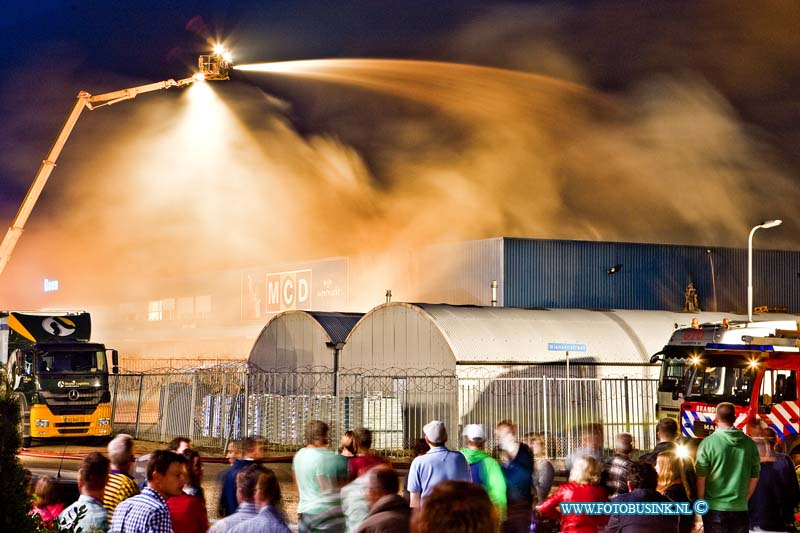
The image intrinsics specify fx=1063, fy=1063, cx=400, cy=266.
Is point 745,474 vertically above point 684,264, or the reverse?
point 684,264

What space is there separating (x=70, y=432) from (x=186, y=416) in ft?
10.5

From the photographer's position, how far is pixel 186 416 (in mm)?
30672

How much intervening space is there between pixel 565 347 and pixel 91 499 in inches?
927

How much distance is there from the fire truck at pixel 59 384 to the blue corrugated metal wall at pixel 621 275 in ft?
52.7

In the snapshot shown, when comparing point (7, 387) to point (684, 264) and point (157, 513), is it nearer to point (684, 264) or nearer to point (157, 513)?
point (157, 513)

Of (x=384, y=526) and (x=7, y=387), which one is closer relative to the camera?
(x=384, y=526)

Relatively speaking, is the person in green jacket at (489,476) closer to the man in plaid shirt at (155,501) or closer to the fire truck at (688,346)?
the man in plaid shirt at (155,501)

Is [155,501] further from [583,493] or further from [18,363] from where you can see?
[18,363]

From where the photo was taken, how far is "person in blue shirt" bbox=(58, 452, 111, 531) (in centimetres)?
744

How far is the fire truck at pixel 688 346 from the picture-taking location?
22703 millimetres

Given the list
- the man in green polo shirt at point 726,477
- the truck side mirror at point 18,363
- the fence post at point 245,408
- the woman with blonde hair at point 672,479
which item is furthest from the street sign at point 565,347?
the woman with blonde hair at point 672,479

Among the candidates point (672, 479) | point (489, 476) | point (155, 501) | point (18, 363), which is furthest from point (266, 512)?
point (18, 363)

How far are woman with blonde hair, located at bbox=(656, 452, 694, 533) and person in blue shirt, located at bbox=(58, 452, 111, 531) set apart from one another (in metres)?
4.61

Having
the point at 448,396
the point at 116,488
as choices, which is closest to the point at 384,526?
the point at 116,488
